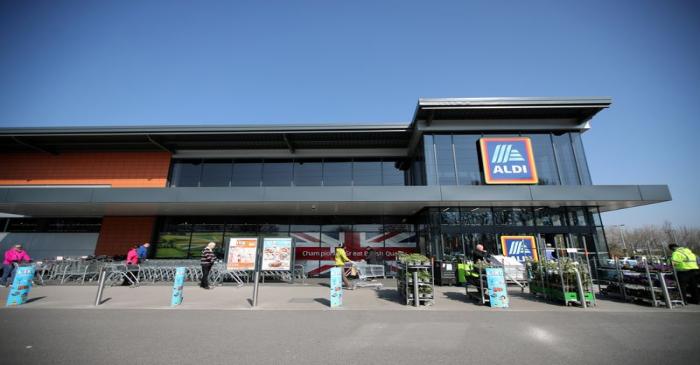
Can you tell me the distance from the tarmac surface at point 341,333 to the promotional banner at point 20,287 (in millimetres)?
287

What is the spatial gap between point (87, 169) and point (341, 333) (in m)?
19.6

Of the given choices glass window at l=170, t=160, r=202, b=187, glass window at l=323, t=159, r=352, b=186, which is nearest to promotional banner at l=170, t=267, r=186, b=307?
glass window at l=323, t=159, r=352, b=186

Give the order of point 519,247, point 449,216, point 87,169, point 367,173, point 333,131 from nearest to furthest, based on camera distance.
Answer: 1. point 519,247
2. point 449,216
3. point 333,131
4. point 87,169
5. point 367,173

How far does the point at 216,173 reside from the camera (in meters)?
16.1

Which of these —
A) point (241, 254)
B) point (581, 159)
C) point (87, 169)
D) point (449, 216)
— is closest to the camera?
point (241, 254)

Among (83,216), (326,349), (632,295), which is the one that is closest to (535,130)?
(632,295)

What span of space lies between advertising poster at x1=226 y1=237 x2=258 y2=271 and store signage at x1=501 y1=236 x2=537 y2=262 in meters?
11.4

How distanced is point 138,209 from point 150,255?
2.88 metres

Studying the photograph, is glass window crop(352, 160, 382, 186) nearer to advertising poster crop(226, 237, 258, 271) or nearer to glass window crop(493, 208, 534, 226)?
glass window crop(493, 208, 534, 226)

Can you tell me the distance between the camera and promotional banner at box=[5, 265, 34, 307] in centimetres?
725

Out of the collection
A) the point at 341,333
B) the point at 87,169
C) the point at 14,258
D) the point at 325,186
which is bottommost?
A: the point at 341,333

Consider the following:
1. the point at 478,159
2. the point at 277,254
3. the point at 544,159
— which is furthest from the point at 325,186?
the point at 544,159

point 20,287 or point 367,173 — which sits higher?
point 367,173

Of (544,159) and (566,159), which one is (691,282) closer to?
(544,159)
